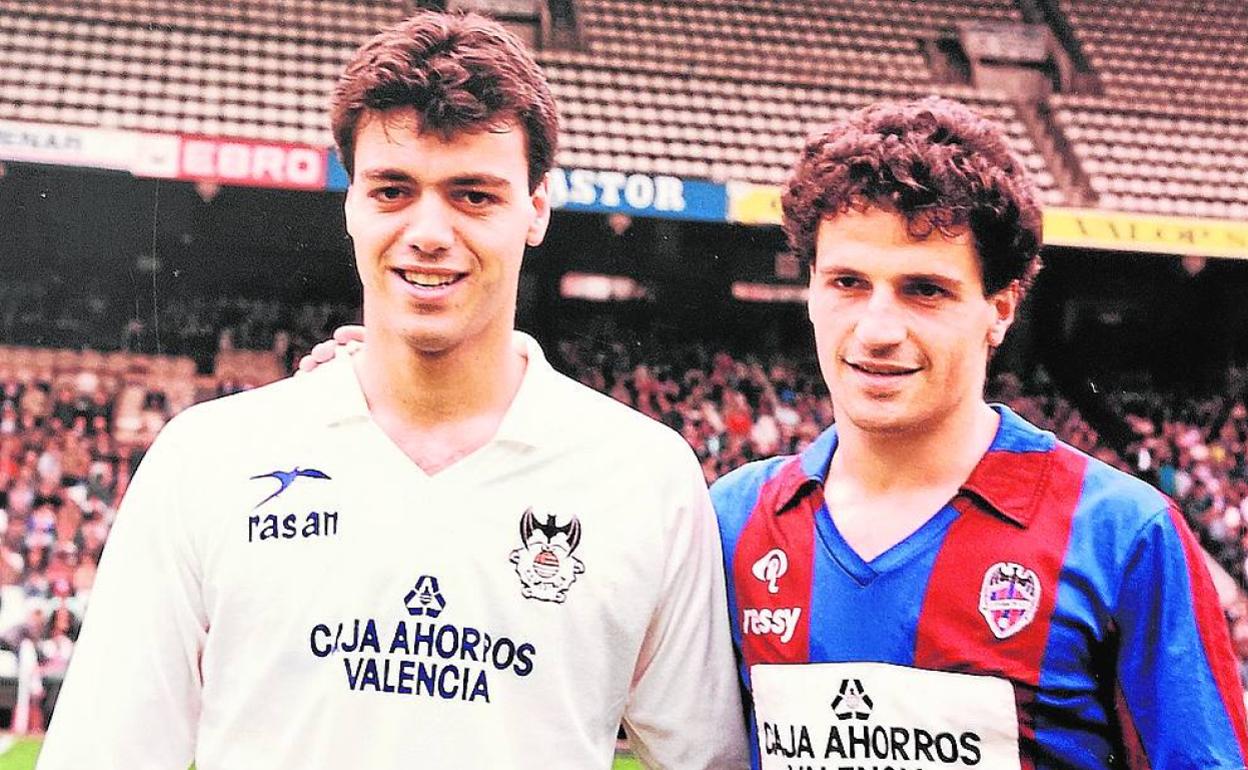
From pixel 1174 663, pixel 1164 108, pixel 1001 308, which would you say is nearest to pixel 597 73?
pixel 1164 108

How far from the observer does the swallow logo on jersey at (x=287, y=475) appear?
217cm

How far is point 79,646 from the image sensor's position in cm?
212

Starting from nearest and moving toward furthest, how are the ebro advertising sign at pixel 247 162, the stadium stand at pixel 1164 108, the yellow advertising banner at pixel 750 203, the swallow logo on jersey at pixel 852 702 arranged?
the swallow logo on jersey at pixel 852 702
the ebro advertising sign at pixel 247 162
the yellow advertising banner at pixel 750 203
the stadium stand at pixel 1164 108

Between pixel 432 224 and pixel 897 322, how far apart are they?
75 cm

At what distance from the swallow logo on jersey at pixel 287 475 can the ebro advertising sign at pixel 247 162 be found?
30.3 ft

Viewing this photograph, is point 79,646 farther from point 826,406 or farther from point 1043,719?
point 826,406

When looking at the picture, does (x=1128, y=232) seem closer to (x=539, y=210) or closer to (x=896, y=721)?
(x=539, y=210)

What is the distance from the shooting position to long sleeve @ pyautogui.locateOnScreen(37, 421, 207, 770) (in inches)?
81.8

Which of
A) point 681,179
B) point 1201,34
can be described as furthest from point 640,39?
point 1201,34

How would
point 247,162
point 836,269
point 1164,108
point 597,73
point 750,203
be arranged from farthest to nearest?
point 1164,108 < point 597,73 < point 750,203 < point 247,162 < point 836,269

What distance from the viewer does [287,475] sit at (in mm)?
2180

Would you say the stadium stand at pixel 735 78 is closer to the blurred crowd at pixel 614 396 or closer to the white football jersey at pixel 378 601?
the blurred crowd at pixel 614 396

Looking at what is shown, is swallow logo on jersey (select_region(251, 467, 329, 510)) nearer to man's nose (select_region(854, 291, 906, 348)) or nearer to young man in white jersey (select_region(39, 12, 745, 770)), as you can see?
young man in white jersey (select_region(39, 12, 745, 770))

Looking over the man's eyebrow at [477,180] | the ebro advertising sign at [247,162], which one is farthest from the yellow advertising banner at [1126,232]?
the man's eyebrow at [477,180]
